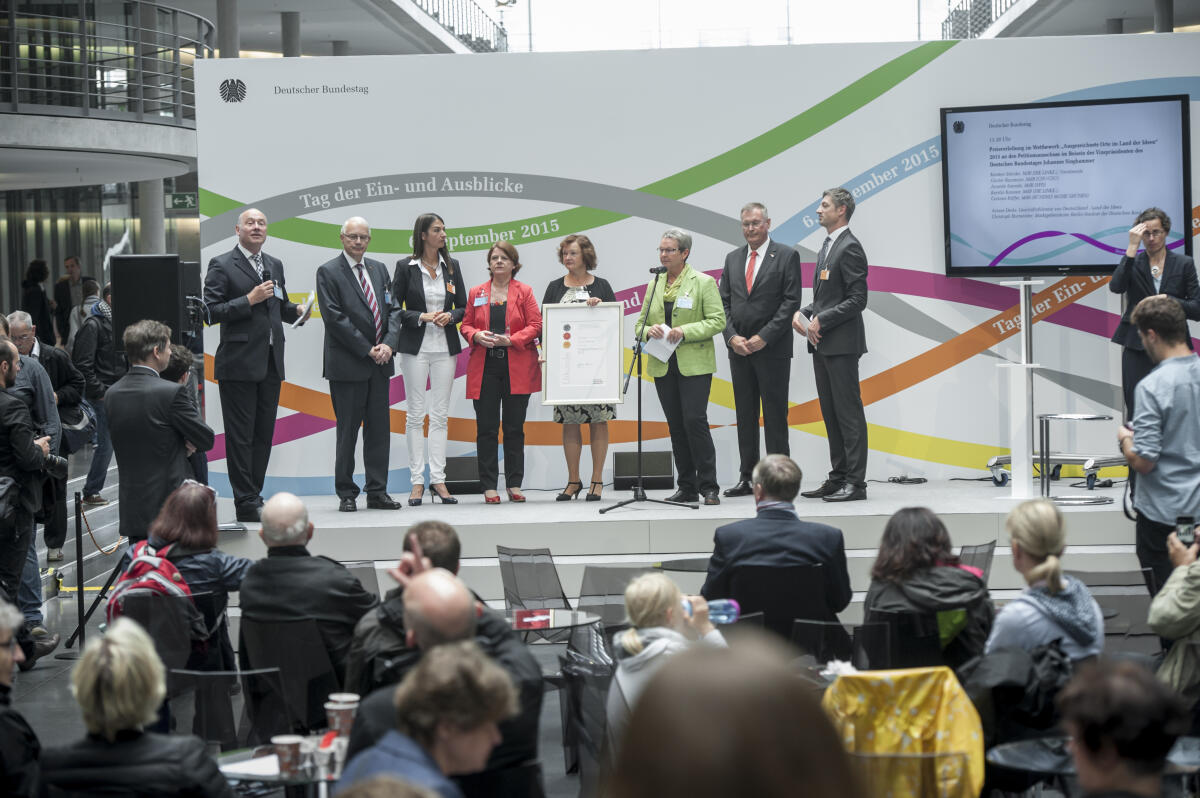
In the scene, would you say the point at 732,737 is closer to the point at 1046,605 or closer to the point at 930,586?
the point at 1046,605

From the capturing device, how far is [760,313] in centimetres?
776

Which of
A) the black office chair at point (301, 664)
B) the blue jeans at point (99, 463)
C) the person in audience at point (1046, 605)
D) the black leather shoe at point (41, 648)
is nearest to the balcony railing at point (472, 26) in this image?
the blue jeans at point (99, 463)

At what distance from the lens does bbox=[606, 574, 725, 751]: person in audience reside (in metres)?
3.55

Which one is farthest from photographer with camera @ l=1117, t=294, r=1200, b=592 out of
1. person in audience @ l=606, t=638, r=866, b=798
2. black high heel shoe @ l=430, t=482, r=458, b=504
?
person in audience @ l=606, t=638, r=866, b=798

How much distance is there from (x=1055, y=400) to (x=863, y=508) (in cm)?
212

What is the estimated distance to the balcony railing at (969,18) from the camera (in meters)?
8.98

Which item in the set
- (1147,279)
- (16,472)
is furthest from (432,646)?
Result: (1147,279)

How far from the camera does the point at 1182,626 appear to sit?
3.92 metres

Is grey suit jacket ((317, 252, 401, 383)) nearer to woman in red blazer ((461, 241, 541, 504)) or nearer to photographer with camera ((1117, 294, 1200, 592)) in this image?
woman in red blazer ((461, 241, 541, 504))

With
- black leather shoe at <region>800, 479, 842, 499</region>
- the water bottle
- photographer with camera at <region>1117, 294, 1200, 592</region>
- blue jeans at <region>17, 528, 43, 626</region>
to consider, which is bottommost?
blue jeans at <region>17, 528, 43, 626</region>

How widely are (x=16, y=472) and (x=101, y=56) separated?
1385 cm

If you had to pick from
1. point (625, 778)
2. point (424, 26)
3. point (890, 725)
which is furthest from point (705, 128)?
point (424, 26)

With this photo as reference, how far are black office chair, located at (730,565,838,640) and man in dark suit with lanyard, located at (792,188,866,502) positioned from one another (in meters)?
3.35

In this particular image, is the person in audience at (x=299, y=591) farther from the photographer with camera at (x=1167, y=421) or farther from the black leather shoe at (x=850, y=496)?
the black leather shoe at (x=850, y=496)
